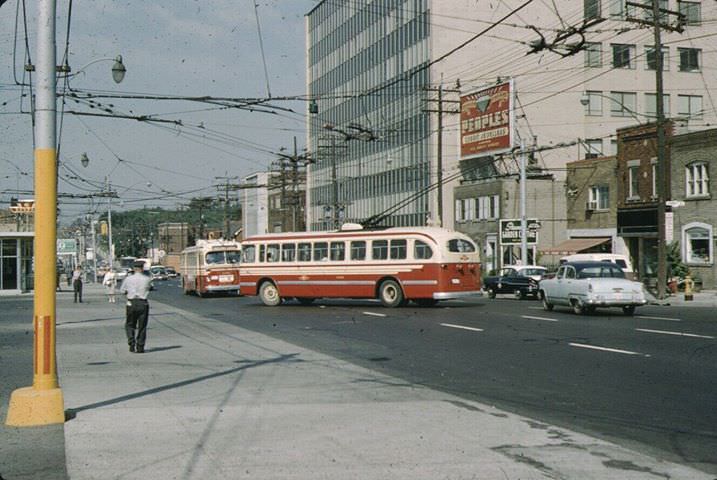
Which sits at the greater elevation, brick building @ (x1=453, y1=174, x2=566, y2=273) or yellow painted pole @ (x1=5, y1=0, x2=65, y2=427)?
brick building @ (x1=453, y1=174, x2=566, y2=273)

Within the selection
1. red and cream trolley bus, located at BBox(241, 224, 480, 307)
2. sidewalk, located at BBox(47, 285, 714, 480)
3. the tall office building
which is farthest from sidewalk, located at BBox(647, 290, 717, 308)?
the tall office building

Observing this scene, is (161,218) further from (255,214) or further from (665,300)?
(665,300)

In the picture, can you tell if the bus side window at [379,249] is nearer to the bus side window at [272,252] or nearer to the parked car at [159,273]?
the bus side window at [272,252]

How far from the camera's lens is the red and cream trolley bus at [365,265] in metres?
31.0

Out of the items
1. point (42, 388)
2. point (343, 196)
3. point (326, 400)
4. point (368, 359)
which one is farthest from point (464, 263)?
point (343, 196)

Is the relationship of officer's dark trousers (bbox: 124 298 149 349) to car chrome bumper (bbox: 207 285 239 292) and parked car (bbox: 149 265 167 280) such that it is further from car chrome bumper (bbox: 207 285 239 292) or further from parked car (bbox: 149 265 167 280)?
parked car (bbox: 149 265 167 280)

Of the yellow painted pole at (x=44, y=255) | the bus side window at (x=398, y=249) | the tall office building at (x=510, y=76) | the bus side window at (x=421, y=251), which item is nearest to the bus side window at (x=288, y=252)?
the bus side window at (x=398, y=249)

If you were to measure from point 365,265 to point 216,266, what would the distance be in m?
16.9

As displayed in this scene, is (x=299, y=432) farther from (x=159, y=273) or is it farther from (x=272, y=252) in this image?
(x=159, y=273)

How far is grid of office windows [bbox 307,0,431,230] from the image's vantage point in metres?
70.5

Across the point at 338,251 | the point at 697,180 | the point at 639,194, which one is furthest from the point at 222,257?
the point at 697,180

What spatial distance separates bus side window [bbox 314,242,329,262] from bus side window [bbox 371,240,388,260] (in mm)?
2280

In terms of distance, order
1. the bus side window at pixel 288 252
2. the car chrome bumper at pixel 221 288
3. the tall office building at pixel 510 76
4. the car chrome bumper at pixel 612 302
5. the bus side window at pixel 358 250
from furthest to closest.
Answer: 1. the tall office building at pixel 510 76
2. the car chrome bumper at pixel 221 288
3. the bus side window at pixel 288 252
4. the bus side window at pixel 358 250
5. the car chrome bumper at pixel 612 302

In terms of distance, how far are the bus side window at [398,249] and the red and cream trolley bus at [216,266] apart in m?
17.4
